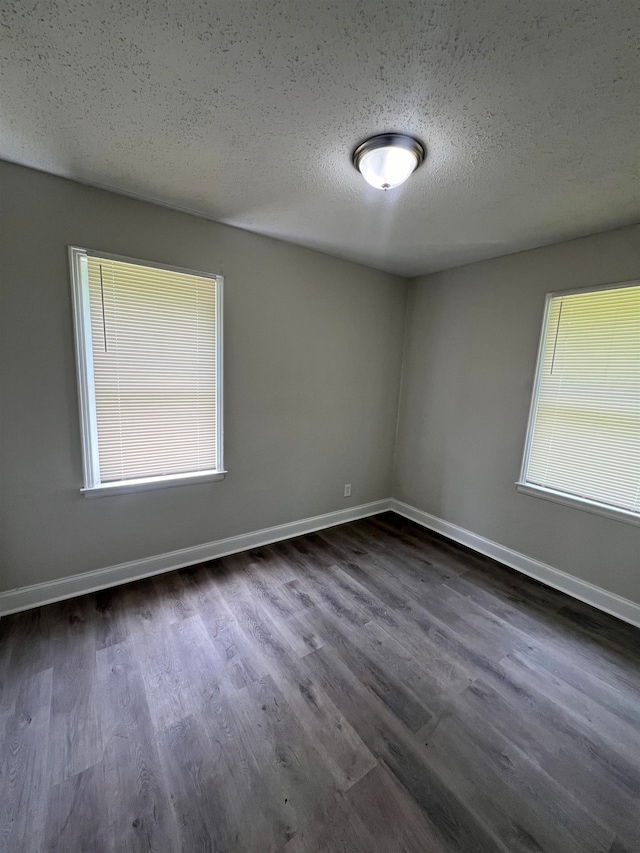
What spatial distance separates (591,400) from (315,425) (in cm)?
209

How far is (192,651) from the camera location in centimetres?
183

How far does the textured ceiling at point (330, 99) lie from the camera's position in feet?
3.17

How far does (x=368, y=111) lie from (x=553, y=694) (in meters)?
2.76

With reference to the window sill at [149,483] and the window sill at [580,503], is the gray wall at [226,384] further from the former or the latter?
the window sill at [580,503]

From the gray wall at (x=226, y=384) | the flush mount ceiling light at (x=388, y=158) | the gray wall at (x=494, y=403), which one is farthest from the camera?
the gray wall at (x=494, y=403)

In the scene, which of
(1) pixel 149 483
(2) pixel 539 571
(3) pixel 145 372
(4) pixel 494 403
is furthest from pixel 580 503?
(3) pixel 145 372

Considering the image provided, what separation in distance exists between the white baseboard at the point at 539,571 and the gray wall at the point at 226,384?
2.42ft

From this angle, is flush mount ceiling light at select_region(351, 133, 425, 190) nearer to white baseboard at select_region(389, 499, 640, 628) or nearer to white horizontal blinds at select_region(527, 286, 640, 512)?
white horizontal blinds at select_region(527, 286, 640, 512)

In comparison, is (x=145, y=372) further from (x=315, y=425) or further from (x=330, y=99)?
(x=330, y=99)

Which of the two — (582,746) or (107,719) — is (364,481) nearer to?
(582,746)

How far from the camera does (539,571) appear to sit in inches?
103

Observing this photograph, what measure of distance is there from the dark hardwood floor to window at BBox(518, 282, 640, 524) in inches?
32.3

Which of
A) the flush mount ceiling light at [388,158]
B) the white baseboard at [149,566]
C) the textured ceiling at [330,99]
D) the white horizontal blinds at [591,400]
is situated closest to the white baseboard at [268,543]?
the white baseboard at [149,566]

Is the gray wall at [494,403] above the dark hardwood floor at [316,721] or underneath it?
above
